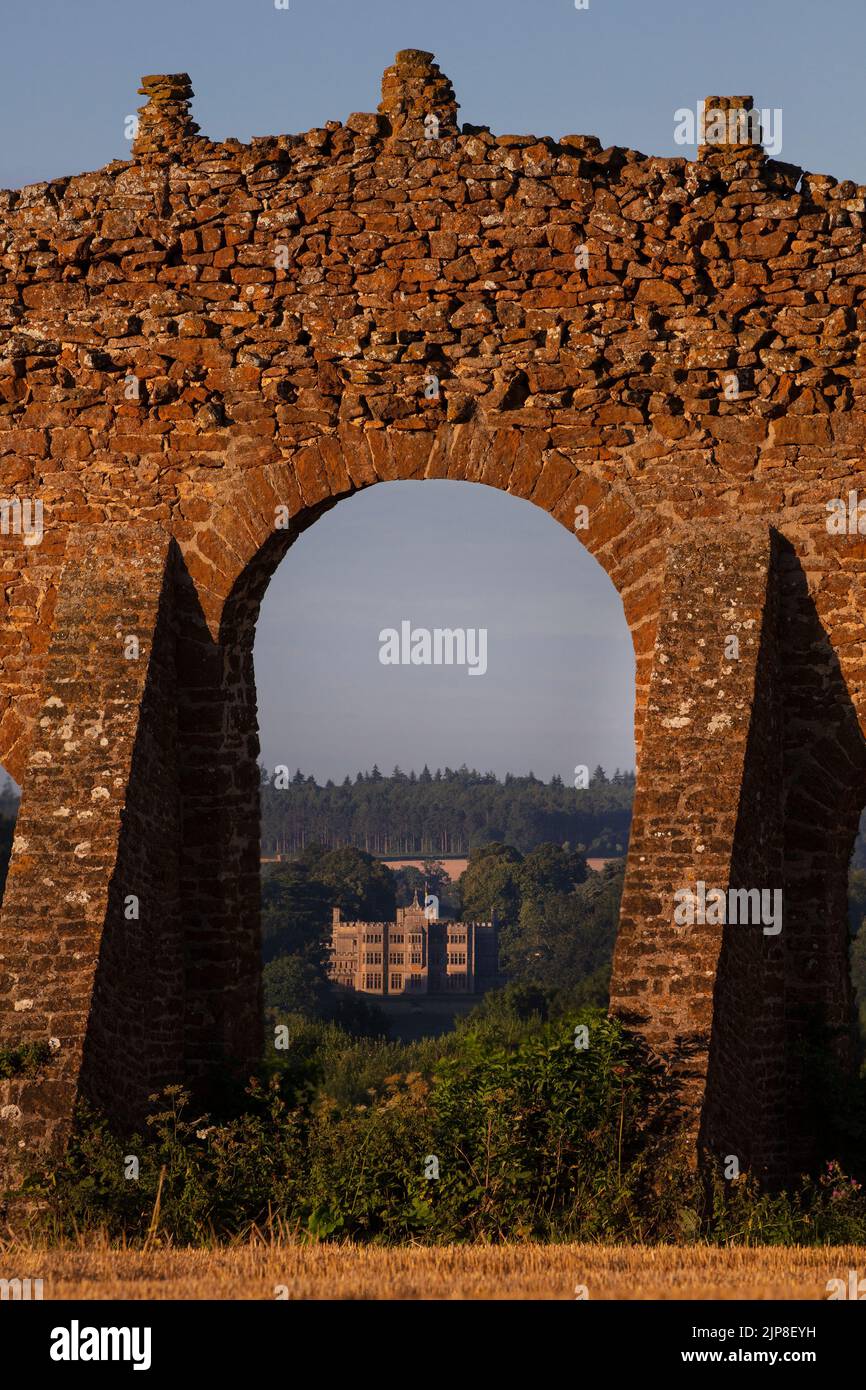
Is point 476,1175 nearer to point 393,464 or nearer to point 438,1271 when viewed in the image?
point 438,1271

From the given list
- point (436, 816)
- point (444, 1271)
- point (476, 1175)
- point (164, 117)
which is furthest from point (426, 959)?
point (444, 1271)

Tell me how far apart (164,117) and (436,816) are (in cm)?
8442

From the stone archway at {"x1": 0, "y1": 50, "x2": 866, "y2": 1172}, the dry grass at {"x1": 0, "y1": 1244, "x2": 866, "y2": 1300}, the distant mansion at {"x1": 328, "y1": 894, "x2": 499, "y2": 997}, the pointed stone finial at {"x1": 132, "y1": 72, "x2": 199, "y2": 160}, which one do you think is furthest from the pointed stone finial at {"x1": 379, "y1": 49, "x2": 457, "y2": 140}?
Answer: the distant mansion at {"x1": 328, "y1": 894, "x2": 499, "y2": 997}

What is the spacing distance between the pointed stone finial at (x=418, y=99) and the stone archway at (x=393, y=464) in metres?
0.02

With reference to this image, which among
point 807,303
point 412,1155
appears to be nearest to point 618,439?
point 807,303

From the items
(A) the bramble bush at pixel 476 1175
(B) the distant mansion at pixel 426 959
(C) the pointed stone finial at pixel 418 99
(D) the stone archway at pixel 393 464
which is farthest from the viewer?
(B) the distant mansion at pixel 426 959

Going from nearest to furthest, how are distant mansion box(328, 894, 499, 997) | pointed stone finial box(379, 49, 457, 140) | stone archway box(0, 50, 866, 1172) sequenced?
stone archway box(0, 50, 866, 1172), pointed stone finial box(379, 49, 457, 140), distant mansion box(328, 894, 499, 997)

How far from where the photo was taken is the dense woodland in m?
89.0

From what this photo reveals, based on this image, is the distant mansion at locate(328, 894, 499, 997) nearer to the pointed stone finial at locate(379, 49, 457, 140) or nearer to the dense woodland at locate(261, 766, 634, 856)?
the dense woodland at locate(261, 766, 634, 856)

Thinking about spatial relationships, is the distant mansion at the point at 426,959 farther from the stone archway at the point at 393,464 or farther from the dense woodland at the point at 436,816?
the stone archway at the point at 393,464

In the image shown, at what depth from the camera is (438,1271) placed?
7.57 metres

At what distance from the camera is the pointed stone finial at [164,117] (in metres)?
11.7

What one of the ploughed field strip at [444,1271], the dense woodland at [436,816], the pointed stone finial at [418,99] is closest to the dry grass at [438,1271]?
the ploughed field strip at [444,1271]

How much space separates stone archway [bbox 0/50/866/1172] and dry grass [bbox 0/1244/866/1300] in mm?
1778
